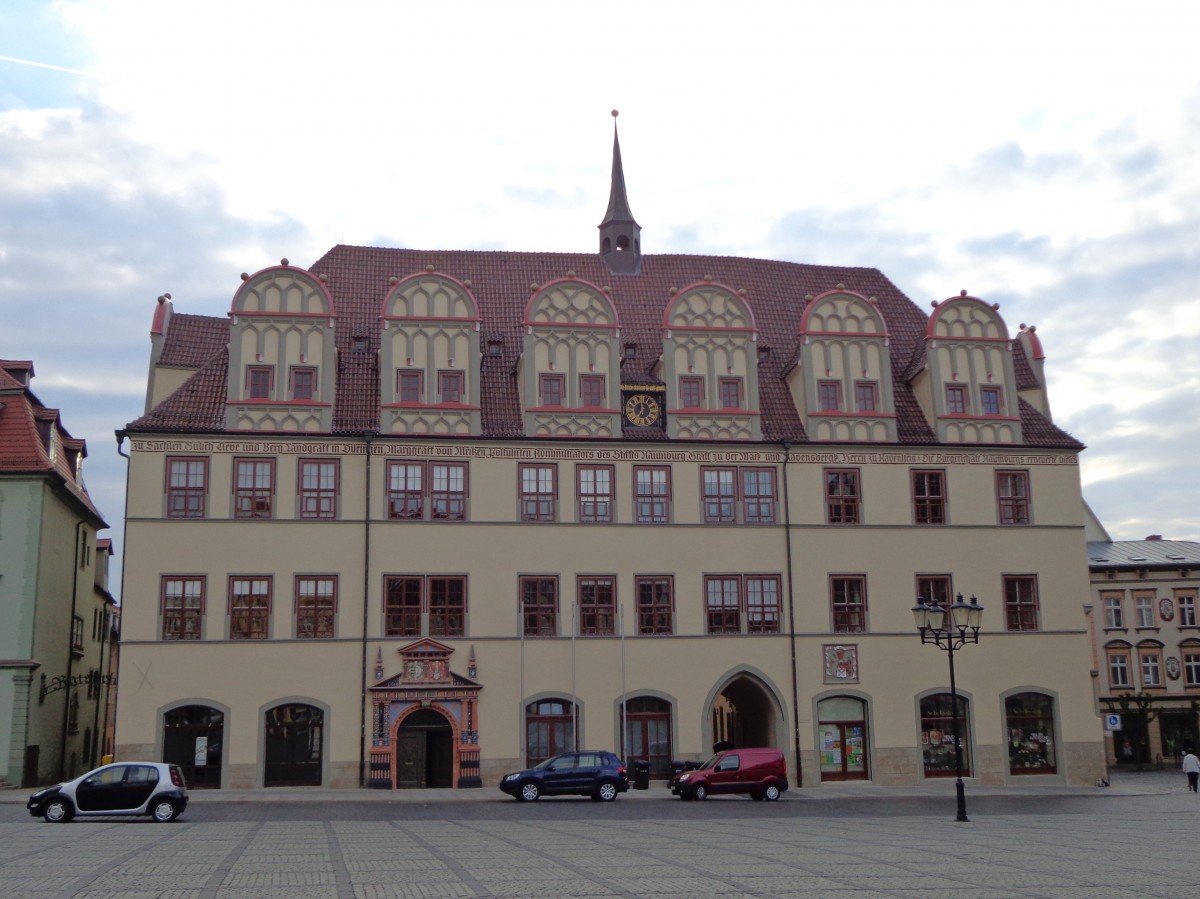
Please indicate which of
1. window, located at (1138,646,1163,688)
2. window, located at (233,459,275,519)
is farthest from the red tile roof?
window, located at (1138,646,1163,688)

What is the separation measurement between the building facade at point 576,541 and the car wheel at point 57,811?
10.2 meters

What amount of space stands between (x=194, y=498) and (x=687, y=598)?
1615 centimetres

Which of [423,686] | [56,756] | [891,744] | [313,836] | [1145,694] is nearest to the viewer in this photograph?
[313,836]

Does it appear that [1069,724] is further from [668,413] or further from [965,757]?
[668,413]

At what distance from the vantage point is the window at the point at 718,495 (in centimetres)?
4250

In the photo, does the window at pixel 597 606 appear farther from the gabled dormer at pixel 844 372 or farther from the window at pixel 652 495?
the gabled dormer at pixel 844 372

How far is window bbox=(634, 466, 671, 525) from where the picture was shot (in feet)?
138

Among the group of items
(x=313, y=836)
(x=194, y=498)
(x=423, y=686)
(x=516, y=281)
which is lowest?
(x=313, y=836)

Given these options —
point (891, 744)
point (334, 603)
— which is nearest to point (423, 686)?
point (334, 603)

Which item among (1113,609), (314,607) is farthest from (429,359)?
(1113,609)

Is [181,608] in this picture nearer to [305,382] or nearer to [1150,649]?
[305,382]

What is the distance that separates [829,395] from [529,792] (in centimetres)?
1777

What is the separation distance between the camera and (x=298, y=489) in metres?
40.2

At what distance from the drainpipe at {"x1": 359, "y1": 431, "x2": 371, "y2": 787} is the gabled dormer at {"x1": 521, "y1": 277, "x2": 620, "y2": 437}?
215 inches
